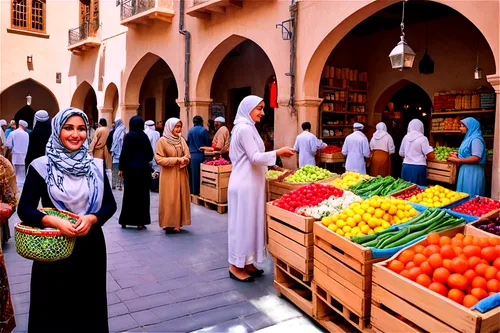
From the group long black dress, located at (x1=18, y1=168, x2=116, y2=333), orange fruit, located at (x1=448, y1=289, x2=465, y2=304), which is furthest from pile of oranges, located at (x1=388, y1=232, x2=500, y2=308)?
long black dress, located at (x1=18, y1=168, x2=116, y2=333)

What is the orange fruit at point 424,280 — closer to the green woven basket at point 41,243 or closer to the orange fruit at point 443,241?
the orange fruit at point 443,241

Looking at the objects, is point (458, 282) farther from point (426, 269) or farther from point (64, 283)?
point (64, 283)

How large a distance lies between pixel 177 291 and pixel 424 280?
2.60 m

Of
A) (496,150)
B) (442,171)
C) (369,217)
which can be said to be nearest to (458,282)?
(369,217)

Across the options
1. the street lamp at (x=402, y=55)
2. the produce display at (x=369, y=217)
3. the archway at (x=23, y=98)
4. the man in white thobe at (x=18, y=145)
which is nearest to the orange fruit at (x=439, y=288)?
the produce display at (x=369, y=217)

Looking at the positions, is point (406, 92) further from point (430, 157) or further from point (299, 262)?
point (299, 262)

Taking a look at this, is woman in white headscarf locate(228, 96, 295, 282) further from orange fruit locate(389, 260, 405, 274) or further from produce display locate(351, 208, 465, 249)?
orange fruit locate(389, 260, 405, 274)

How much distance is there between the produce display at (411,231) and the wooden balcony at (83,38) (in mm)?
16210

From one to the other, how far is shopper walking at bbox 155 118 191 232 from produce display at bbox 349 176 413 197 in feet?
8.50

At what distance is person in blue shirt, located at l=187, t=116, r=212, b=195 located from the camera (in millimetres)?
9234

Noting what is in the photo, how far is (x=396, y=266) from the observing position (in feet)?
9.01

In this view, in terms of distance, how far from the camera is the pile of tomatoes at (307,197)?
13.8 feet

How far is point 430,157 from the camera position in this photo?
26.4 feet

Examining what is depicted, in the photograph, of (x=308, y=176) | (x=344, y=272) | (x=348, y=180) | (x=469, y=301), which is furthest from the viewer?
(x=308, y=176)
